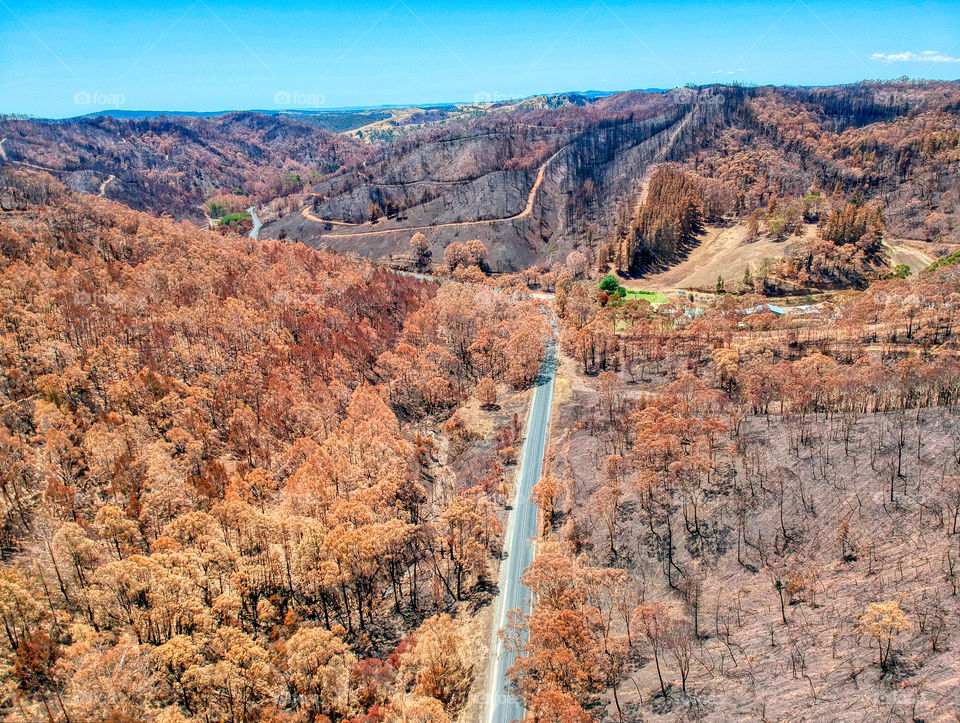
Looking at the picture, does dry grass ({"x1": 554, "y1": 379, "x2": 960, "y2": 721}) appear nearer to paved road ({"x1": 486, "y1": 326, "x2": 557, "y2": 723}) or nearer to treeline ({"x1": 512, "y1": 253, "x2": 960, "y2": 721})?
treeline ({"x1": 512, "y1": 253, "x2": 960, "y2": 721})

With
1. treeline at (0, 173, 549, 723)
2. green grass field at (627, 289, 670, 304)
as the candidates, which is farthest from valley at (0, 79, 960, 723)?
green grass field at (627, 289, 670, 304)

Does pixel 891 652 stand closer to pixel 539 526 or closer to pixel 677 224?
pixel 539 526

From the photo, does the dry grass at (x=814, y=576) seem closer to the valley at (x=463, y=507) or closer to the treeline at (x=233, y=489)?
the valley at (x=463, y=507)

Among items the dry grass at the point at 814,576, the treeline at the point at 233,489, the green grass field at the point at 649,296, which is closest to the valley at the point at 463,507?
the dry grass at the point at 814,576

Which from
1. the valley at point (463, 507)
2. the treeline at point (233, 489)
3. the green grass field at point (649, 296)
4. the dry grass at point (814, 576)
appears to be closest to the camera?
the dry grass at point (814, 576)

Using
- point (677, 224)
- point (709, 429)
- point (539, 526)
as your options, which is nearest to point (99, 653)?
point (539, 526)

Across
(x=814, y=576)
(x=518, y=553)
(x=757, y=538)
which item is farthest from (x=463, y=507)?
(x=814, y=576)
